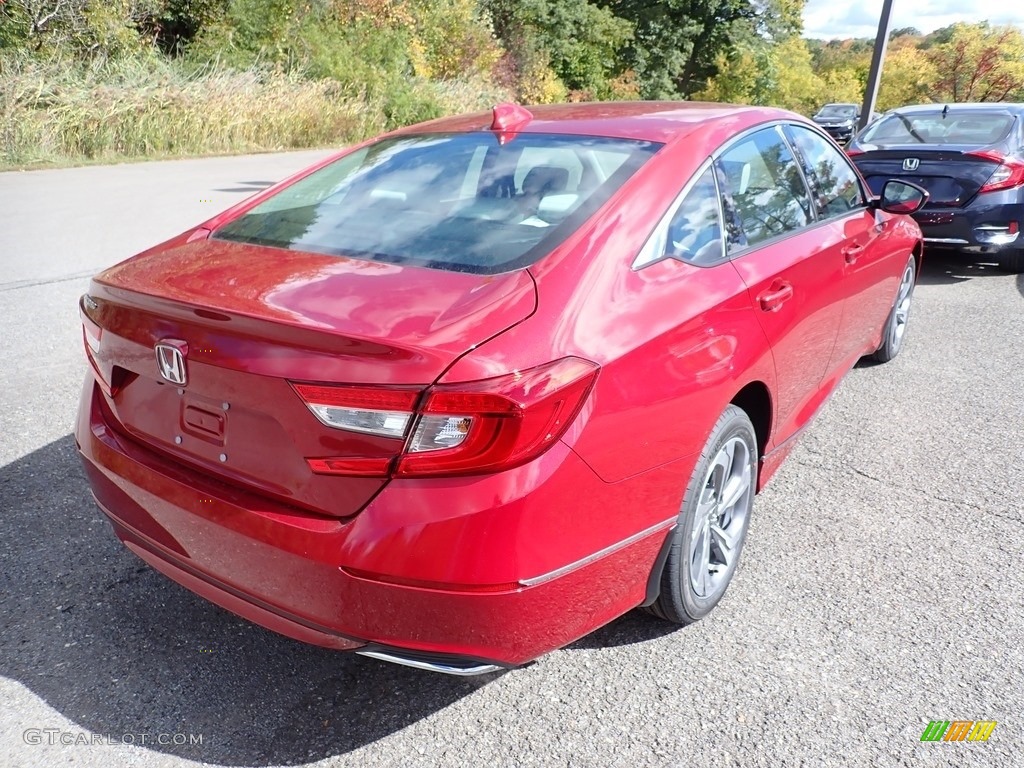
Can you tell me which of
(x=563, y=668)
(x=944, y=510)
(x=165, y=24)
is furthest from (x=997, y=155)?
(x=165, y=24)

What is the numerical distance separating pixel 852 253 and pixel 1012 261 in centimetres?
529

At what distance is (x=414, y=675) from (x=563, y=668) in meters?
0.45

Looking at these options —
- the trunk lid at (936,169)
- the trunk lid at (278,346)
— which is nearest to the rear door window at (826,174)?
the trunk lid at (278,346)

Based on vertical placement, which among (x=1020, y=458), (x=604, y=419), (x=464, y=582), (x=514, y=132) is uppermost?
(x=514, y=132)

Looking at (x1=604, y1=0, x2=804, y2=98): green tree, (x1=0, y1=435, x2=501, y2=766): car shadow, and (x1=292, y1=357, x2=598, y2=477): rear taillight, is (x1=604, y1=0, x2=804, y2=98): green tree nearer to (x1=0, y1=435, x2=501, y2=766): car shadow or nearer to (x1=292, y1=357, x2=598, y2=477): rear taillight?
(x1=0, y1=435, x2=501, y2=766): car shadow

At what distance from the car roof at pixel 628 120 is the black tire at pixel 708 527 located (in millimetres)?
968

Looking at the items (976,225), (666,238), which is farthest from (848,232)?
(976,225)

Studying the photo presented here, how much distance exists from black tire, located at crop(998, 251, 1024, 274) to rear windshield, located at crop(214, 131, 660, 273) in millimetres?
6489

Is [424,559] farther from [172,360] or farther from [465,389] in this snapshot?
[172,360]

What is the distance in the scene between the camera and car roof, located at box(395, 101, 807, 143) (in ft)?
9.06

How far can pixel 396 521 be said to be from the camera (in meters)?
1.82

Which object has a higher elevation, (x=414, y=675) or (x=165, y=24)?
(x=165, y=24)

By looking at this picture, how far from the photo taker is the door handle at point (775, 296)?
8.80 ft

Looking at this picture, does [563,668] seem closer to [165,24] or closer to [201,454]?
[201,454]
